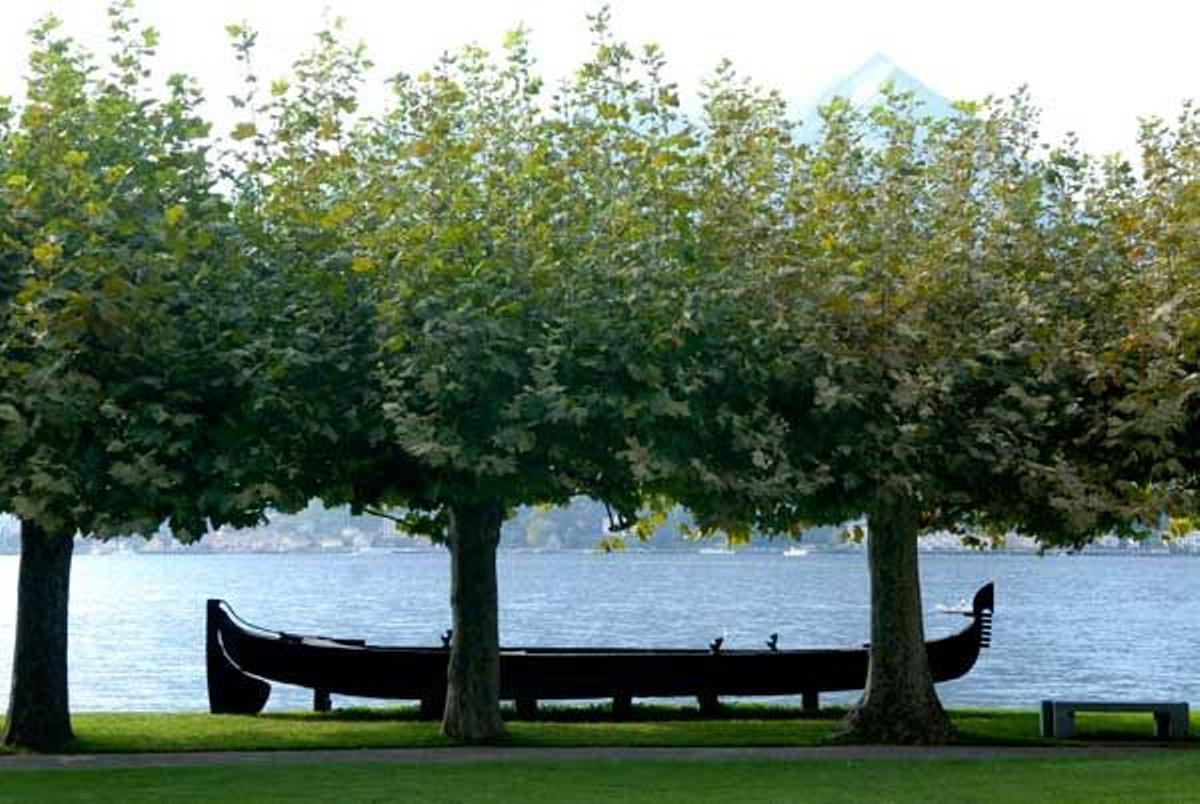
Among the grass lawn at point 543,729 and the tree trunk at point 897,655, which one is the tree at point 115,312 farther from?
the tree trunk at point 897,655

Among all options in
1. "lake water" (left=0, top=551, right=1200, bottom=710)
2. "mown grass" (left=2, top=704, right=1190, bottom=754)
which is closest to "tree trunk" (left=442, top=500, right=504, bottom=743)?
"mown grass" (left=2, top=704, right=1190, bottom=754)

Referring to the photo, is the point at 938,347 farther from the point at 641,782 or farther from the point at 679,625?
the point at 679,625

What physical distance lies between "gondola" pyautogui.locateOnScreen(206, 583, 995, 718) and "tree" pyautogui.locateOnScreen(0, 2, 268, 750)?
743 centimetres

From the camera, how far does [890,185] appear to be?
86.3 ft

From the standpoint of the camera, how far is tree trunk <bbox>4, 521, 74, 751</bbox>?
81.5 feet

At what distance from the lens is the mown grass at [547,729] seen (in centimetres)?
2538

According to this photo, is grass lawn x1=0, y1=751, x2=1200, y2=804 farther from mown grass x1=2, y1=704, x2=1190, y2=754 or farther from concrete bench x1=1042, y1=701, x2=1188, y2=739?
concrete bench x1=1042, y1=701, x2=1188, y2=739

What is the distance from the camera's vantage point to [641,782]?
2031 cm

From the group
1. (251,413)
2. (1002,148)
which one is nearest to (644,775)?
(251,413)

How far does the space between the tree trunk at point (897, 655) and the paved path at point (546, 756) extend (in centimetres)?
138

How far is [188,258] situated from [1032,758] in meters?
12.2

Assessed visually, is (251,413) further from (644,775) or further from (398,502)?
(644,775)

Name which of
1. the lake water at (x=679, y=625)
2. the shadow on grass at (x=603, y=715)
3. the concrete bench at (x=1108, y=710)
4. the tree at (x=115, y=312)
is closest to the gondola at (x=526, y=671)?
the shadow on grass at (x=603, y=715)

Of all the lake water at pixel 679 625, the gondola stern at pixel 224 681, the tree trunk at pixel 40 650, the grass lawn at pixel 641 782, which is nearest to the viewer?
the grass lawn at pixel 641 782
